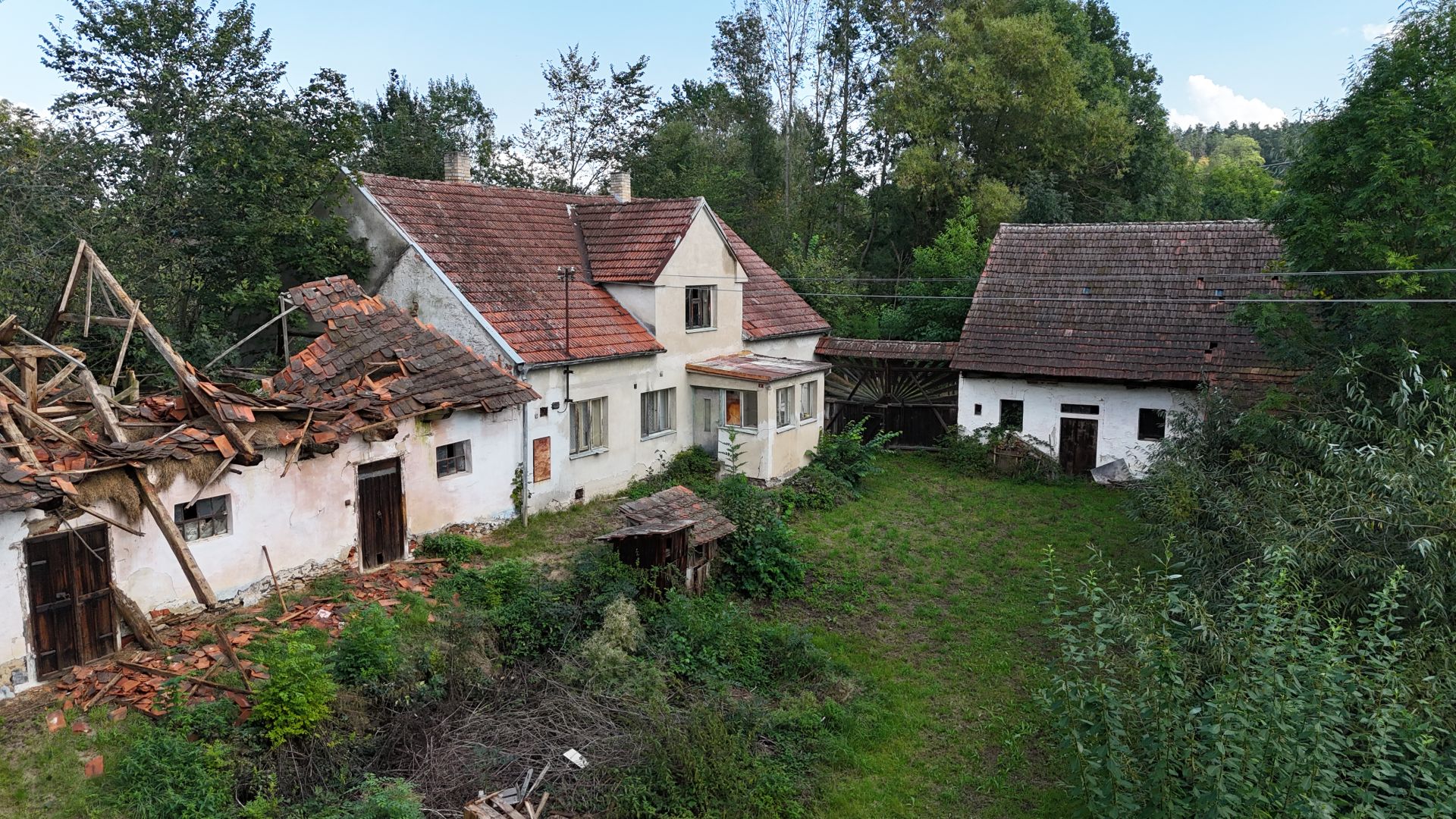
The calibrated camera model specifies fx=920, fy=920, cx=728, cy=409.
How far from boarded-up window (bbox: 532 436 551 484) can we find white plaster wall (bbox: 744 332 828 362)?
6.81 meters

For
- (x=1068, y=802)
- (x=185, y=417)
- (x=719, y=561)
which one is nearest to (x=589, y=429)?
(x=719, y=561)

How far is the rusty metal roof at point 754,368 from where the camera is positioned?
62.2 feet

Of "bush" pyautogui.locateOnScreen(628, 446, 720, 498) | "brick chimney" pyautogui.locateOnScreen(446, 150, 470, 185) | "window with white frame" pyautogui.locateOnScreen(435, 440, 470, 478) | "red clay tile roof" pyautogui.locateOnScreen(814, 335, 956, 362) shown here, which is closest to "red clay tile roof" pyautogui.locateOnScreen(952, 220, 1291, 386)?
"red clay tile roof" pyautogui.locateOnScreen(814, 335, 956, 362)

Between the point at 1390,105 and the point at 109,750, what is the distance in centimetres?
1764

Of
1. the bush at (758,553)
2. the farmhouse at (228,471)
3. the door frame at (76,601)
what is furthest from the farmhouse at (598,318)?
the door frame at (76,601)

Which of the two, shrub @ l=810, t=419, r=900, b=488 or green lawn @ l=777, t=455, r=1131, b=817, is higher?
shrub @ l=810, t=419, r=900, b=488

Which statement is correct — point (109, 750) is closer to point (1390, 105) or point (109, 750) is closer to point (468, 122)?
point (1390, 105)

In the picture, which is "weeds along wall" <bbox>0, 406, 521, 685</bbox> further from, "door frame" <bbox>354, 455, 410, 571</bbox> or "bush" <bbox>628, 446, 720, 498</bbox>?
"bush" <bbox>628, 446, 720, 498</bbox>

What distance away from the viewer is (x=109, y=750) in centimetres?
878

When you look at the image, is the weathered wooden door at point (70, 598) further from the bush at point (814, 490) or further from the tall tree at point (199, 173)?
the bush at point (814, 490)

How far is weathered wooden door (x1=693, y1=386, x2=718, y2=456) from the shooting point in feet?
65.5

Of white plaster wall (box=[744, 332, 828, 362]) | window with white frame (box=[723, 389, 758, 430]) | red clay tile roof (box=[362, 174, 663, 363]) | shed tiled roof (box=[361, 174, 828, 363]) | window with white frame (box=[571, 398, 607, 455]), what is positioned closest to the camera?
red clay tile roof (box=[362, 174, 663, 363])

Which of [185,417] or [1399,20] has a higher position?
[1399,20]

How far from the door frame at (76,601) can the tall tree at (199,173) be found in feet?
23.3
